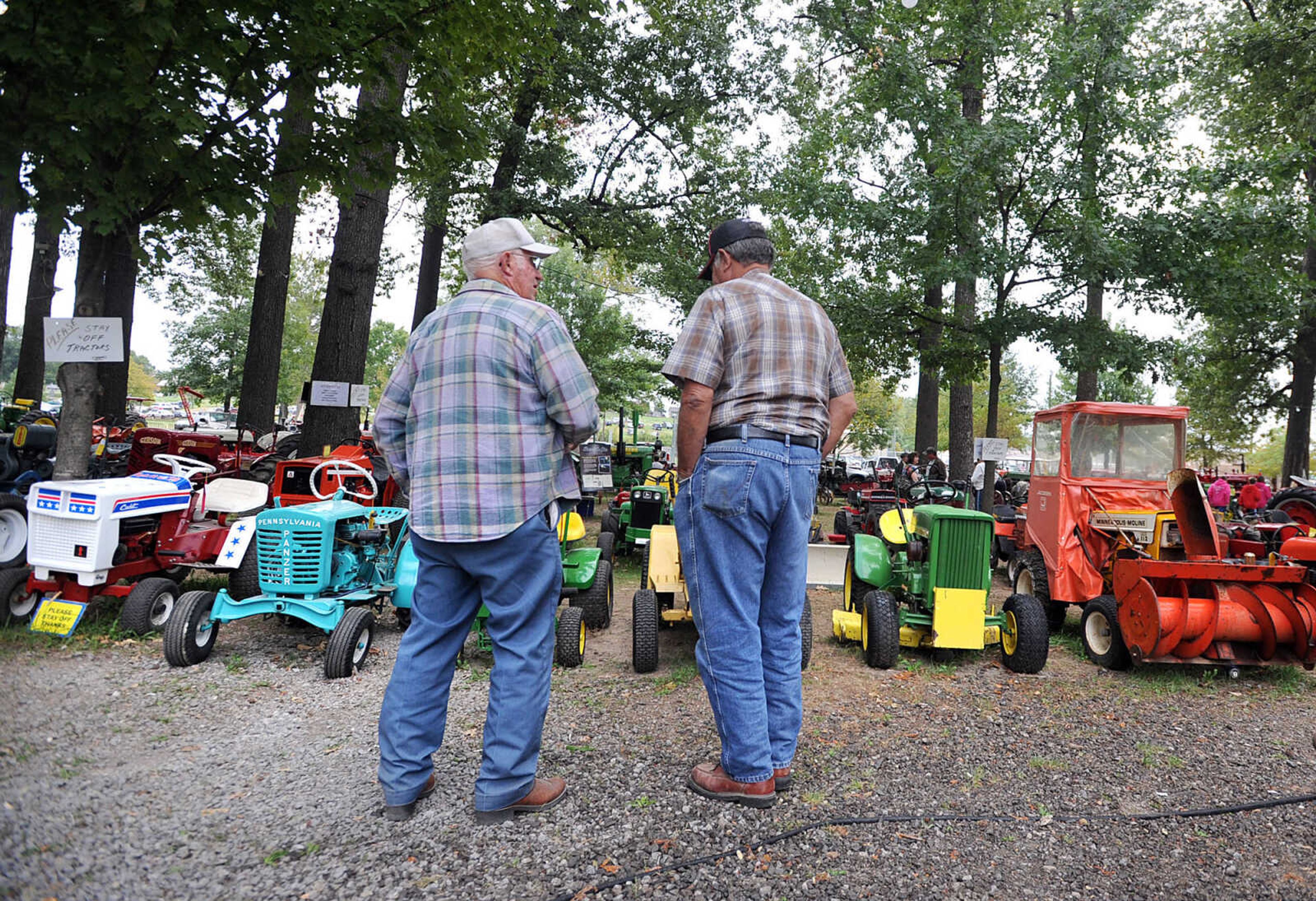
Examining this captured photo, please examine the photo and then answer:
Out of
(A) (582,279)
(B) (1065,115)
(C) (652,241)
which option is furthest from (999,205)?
(A) (582,279)

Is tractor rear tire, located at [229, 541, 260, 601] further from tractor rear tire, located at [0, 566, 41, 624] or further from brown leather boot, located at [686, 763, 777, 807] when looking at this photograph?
brown leather boot, located at [686, 763, 777, 807]

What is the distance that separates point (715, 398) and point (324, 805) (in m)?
1.99

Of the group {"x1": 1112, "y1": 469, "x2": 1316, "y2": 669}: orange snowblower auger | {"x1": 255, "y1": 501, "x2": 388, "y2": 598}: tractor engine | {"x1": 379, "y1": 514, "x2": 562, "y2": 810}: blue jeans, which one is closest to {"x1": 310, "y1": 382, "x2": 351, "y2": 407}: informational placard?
{"x1": 255, "y1": 501, "x2": 388, "y2": 598}: tractor engine

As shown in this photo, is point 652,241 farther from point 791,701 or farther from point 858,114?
point 791,701

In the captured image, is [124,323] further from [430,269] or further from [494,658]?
[494,658]

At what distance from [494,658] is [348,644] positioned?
7.25ft

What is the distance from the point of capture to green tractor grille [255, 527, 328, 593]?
494cm

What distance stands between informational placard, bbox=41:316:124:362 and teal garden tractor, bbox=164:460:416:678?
5.72 feet

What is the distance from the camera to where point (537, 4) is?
671cm

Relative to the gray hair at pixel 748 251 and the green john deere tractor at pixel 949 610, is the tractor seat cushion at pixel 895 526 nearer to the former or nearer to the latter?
the green john deere tractor at pixel 949 610

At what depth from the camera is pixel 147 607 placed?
5055 millimetres

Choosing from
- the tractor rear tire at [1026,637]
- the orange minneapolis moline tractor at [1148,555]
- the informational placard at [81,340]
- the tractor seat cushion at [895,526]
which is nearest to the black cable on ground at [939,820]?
the tractor rear tire at [1026,637]

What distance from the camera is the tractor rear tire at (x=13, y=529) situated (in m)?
6.20

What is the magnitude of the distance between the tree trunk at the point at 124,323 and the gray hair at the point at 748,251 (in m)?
10.6
